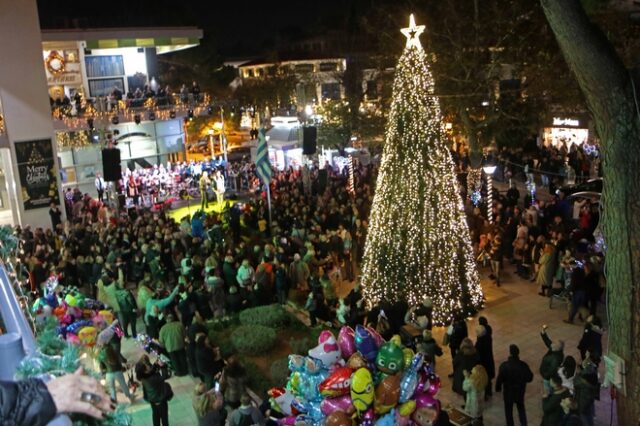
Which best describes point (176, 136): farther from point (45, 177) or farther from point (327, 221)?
point (327, 221)

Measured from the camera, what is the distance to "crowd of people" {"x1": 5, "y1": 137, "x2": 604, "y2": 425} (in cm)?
745

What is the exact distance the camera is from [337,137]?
29234 mm

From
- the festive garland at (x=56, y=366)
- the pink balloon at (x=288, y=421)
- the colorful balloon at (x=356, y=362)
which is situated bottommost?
the pink balloon at (x=288, y=421)

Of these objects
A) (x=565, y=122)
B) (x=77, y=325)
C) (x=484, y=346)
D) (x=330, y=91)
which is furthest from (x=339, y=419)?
(x=330, y=91)

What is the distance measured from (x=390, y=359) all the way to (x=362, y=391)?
45cm

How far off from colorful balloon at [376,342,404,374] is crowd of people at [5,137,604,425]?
5.52ft

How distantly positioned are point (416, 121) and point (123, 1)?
27714mm

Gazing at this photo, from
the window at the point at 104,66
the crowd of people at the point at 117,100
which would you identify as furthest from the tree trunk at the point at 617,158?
the window at the point at 104,66

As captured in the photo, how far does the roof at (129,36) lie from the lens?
24844 millimetres

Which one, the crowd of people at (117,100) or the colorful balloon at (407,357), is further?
the crowd of people at (117,100)

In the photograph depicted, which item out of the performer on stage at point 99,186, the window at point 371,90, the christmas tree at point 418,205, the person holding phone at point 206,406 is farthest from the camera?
the window at point 371,90

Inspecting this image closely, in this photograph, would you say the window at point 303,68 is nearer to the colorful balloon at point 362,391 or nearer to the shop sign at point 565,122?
the shop sign at point 565,122

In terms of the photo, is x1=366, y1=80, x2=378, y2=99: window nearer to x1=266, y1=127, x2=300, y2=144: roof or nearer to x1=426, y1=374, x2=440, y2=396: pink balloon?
x1=266, y1=127, x2=300, y2=144: roof

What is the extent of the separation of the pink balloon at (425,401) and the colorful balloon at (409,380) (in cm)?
13
